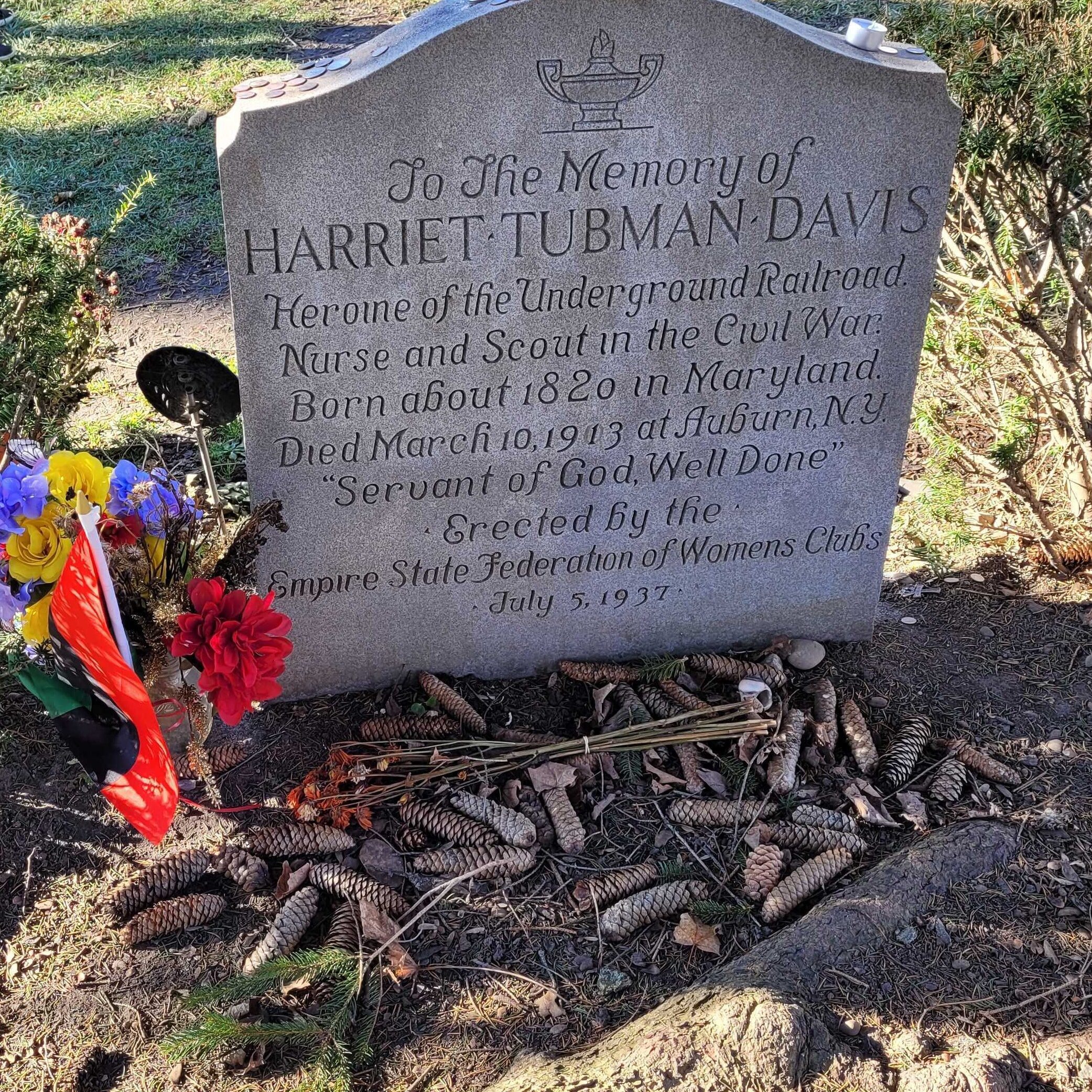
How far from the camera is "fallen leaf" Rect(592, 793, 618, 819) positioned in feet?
10.3

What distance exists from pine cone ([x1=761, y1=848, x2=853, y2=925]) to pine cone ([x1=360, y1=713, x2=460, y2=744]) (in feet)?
3.44

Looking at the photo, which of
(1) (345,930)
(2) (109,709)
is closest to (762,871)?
(1) (345,930)

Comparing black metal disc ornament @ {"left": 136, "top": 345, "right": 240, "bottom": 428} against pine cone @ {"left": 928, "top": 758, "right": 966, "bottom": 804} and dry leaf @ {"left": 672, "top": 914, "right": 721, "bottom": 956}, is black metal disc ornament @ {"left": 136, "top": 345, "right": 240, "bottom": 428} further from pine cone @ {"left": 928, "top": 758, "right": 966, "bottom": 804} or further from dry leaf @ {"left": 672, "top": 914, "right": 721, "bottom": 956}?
pine cone @ {"left": 928, "top": 758, "right": 966, "bottom": 804}

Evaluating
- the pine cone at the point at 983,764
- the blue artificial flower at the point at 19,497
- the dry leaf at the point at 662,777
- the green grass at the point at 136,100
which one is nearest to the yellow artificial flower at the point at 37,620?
the blue artificial flower at the point at 19,497

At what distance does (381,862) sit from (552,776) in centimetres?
54

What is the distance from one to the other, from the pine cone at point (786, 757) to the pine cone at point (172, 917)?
1546mm

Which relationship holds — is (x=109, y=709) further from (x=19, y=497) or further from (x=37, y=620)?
(x=19, y=497)

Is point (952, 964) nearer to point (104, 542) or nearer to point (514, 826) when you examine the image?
point (514, 826)

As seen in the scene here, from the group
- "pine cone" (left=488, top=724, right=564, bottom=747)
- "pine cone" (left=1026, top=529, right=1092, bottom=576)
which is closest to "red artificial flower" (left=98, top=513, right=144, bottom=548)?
"pine cone" (left=488, top=724, right=564, bottom=747)

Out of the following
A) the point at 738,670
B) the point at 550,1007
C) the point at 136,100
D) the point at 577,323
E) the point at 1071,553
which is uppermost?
the point at 136,100

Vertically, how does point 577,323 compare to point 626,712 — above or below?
above

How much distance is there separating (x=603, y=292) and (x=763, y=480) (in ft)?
2.72

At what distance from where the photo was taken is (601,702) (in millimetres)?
3457

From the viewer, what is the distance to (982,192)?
11.7ft
